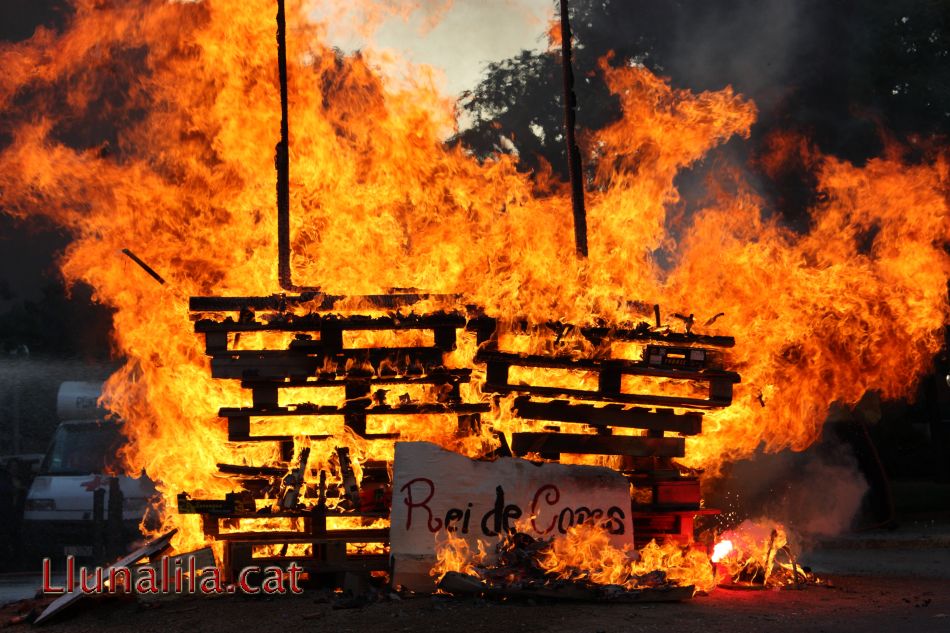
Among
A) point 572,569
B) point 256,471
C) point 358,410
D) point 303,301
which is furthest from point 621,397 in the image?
point 256,471

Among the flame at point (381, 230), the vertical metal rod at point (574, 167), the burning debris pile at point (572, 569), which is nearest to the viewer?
the burning debris pile at point (572, 569)

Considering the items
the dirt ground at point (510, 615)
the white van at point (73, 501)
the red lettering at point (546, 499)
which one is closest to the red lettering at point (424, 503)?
the dirt ground at point (510, 615)

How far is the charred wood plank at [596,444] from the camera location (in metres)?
10.2

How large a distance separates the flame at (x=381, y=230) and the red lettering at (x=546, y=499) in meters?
0.75

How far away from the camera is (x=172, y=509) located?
1102cm

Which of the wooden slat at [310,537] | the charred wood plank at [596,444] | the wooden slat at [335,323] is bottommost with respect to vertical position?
the wooden slat at [310,537]

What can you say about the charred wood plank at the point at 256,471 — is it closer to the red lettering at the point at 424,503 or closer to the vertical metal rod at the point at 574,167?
A: the red lettering at the point at 424,503

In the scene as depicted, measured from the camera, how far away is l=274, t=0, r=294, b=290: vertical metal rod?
1151cm

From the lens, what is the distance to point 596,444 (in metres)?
10.3

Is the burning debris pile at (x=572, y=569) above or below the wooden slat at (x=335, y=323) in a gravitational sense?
below

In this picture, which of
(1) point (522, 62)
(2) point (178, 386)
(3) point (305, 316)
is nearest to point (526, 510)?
(3) point (305, 316)

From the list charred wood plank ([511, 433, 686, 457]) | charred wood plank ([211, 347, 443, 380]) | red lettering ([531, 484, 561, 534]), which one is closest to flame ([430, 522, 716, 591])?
red lettering ([531, 484, 561, 534])

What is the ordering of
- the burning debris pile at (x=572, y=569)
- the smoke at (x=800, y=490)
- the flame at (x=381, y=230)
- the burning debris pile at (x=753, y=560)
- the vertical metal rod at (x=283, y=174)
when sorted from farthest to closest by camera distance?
1. the smoke at (x=800, y=490)
2. the vertical metal rod at (x=283, y=174)
3. the flame at (x=381, y=230)
4. the burning debris pile at (x=753, y=560)
5. the burning debris pile at (x=572, y=569)

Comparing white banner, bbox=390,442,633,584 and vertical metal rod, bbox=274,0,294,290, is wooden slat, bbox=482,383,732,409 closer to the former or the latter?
white banner, bbox=390,442,633,584
